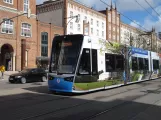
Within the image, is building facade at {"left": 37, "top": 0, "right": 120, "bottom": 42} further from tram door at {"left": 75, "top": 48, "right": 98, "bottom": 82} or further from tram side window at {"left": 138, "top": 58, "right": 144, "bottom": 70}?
tram door at {"left": 75, "top": 48, "right": 98, "bottom": 82}

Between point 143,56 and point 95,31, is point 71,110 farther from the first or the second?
point 95,31

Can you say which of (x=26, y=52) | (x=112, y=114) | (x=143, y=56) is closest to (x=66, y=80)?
(x=112, y=114)

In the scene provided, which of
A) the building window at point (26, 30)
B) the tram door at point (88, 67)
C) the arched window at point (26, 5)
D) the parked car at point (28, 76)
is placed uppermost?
the arched window at point (26, 5)

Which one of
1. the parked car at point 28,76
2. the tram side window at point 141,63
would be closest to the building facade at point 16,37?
the parked car at point 28,76

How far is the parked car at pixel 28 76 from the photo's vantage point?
83.9ft

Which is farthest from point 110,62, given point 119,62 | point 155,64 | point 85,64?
point 155,64

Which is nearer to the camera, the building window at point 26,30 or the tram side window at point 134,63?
the tram side window at point 134,63

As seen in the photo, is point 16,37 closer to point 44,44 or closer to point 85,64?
point 44,44

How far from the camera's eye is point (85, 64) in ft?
46.9

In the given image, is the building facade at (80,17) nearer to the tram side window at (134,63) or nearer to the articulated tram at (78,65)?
the tram side window at (134,63)

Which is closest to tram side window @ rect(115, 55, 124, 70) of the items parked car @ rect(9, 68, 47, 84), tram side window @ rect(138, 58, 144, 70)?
tram side window @ rect(138, 58, 144, 70)

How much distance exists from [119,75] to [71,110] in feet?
29.7

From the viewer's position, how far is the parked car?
25.6 metres

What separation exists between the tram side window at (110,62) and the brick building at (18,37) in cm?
2890
